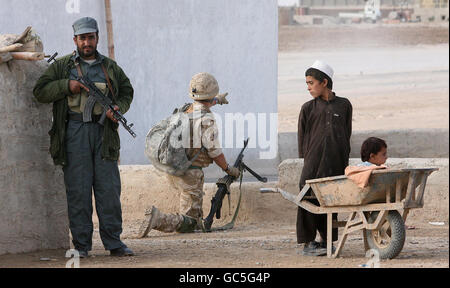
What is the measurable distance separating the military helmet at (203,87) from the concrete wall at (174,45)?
420 cm

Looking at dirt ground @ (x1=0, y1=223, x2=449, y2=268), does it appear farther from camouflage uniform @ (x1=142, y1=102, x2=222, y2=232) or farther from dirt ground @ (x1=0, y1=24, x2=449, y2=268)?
camouflage uniform @ (x1=142, y1=102, x2=222, y2=232)

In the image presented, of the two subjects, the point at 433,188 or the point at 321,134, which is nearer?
the point at 321,134

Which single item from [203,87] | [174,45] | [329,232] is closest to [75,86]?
[203,87]

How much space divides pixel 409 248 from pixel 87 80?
2897mm

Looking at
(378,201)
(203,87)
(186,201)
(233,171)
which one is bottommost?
(186,201)

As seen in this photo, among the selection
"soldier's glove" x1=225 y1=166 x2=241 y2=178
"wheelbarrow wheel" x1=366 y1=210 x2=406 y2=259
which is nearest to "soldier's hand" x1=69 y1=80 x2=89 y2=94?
"wheelbarrow wheel" x1=366 y1=210 x2=406 y2=259

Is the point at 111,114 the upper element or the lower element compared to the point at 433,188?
upper

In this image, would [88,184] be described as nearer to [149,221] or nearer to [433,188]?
[149,221]

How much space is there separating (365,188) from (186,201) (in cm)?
297

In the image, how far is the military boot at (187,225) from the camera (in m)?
9.84

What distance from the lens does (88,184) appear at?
25.7ft

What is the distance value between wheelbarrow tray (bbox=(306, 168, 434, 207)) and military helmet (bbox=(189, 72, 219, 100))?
6.90 ft
